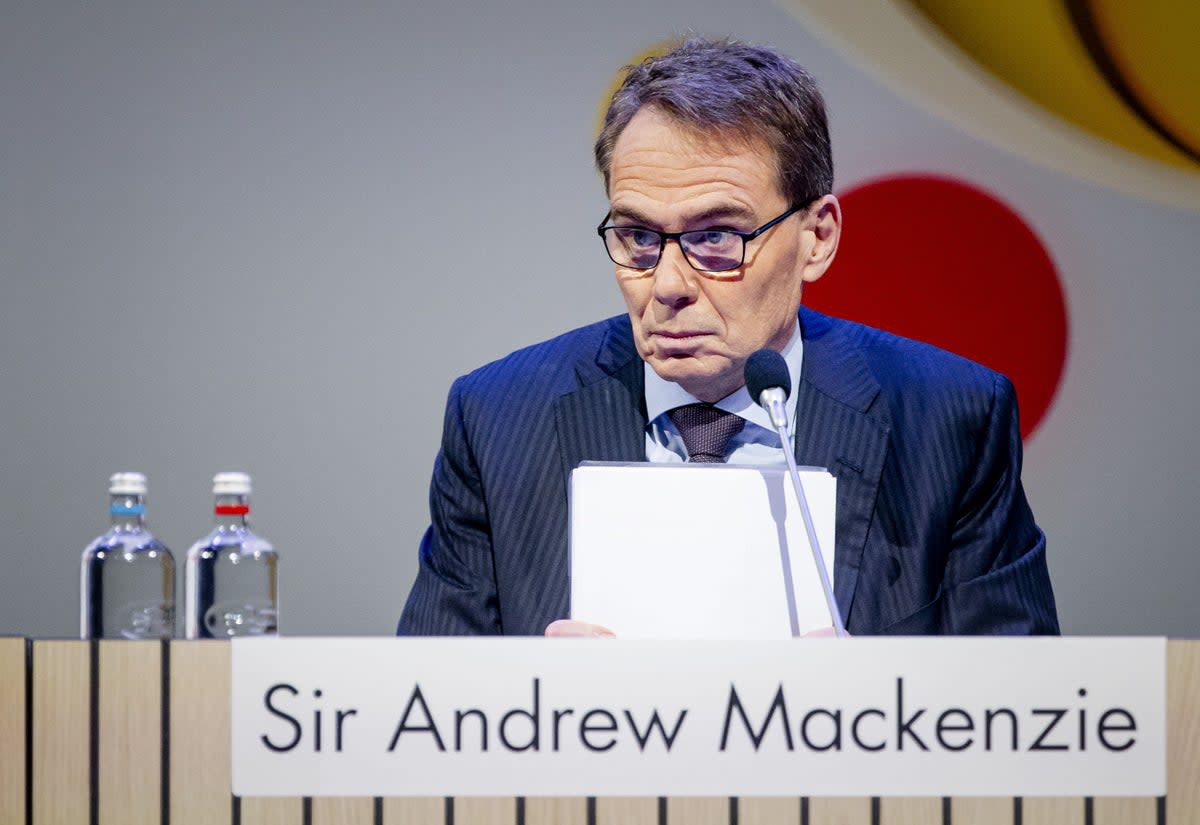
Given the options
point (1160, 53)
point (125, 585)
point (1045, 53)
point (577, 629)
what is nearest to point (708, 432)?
point (577, 629)

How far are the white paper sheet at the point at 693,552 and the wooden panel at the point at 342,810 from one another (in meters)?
0.44

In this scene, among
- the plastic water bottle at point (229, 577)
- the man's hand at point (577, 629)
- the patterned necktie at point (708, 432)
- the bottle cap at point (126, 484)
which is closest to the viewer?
the man's hand at point (577, 629)

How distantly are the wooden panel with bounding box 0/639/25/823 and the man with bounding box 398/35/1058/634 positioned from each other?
32.9 inches

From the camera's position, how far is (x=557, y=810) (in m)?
1.00

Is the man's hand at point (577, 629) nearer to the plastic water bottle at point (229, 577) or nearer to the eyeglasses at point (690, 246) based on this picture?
the plastic water bottle at point (229, 577)

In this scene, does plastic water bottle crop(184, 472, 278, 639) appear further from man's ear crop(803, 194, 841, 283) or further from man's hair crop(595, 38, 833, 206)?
man's ear crop(803, 194, 841, 283)

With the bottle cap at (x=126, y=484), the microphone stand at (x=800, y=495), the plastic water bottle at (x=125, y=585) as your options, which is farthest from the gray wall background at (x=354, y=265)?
the microphone stand at (x=800, y=495)

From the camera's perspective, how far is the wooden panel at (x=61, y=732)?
1.01 m

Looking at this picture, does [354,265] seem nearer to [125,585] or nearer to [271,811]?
[125,585]

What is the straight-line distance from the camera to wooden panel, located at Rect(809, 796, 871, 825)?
1.00m

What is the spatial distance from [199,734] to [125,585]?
937 millimetres

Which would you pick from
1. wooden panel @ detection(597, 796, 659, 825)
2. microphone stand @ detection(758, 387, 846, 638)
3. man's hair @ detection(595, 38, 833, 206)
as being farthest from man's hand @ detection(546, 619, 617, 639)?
man's hair @ detection(595, 38, 833, 206)

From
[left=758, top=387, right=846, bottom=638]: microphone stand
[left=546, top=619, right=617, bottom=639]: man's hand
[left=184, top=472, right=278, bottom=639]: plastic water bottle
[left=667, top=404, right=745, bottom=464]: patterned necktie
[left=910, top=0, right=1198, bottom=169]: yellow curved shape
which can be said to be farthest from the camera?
[left=910, top=0, right=1198, bottom=169]: yellow curved shape

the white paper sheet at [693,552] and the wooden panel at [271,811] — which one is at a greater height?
the white paper sheet at [693,552]
